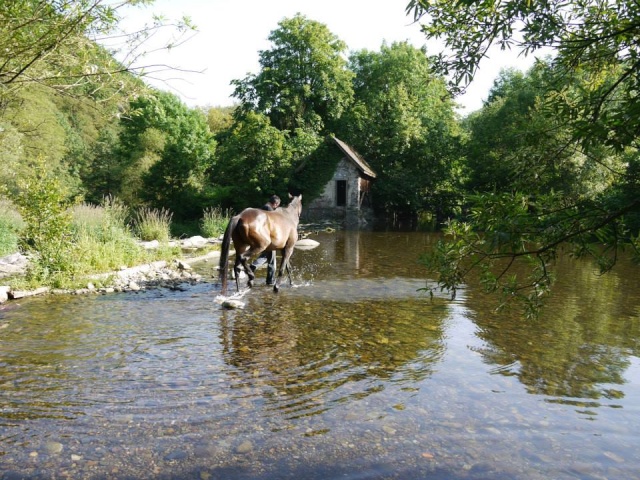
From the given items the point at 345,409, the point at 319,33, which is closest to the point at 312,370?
the point at 345,409

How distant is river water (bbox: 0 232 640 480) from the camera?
11.6 feet

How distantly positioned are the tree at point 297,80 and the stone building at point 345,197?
6.00 m

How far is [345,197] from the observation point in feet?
121

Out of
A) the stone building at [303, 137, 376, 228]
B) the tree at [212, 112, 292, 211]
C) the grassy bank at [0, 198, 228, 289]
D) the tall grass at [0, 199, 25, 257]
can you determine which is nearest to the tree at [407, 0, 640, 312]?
the grassy bank at [0, 198, 228, 289]

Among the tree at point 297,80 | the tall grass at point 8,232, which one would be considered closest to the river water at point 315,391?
the tall grass at point 8,232

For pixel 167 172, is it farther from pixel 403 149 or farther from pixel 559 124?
pixel 559 124

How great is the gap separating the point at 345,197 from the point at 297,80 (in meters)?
11.9

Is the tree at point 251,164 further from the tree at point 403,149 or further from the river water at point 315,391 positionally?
the river water at point 315,391

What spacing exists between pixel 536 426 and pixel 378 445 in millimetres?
1493

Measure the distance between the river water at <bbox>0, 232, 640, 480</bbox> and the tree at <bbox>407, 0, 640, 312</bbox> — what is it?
1.43 meters

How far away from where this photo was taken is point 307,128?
39062 millimetres

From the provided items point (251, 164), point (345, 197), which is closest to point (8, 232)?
point (251, 164)

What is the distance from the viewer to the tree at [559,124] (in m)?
2.67

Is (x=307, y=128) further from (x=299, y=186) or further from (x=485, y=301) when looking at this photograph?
(x=485, y=301)
